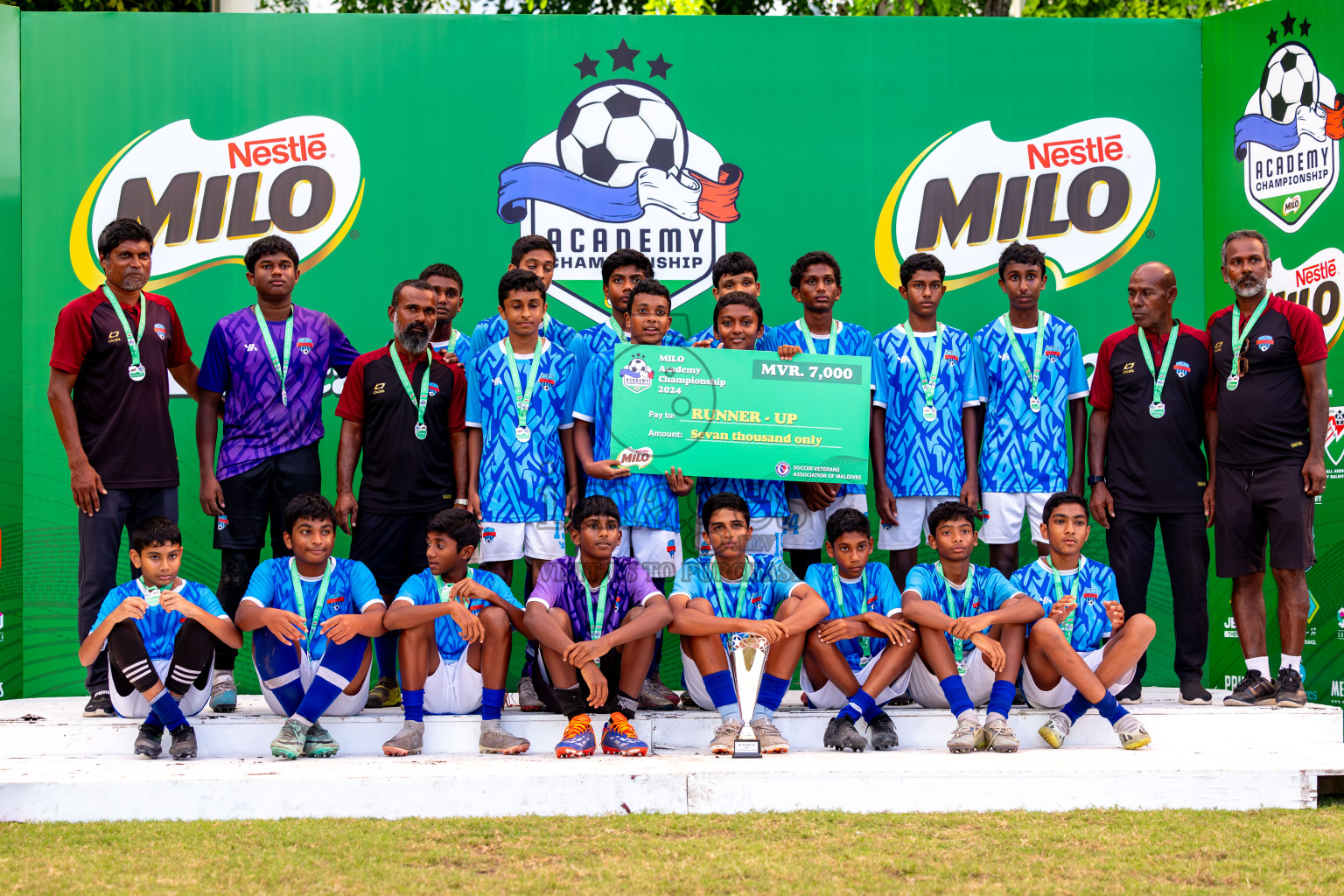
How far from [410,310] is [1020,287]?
2929mm

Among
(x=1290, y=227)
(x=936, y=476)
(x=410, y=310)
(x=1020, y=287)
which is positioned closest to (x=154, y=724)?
(x=410, y=310)

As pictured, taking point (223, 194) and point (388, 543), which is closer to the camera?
point (388, 543)

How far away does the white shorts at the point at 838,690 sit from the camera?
515cm

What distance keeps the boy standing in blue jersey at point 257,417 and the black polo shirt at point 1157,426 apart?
12.7 feet

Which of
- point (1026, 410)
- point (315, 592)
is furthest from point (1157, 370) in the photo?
point (315, 592)

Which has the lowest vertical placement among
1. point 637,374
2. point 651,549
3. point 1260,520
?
point 651,549

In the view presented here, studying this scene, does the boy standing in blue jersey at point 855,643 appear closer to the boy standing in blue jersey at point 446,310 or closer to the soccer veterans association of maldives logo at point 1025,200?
the boy standing in blue jersey at point 446,310

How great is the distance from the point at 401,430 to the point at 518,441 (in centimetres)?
53

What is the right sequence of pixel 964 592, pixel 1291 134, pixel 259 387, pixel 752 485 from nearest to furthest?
pixel 964 592 → pixel 259 387 → pixel 752 485 → pixel 1291 134

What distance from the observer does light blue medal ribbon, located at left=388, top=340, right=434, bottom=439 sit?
17.7ft

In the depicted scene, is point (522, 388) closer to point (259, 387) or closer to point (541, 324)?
point (541, 324)

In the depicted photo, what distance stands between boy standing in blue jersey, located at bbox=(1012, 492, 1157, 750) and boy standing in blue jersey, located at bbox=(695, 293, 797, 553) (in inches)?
43.4

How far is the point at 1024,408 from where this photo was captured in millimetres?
5789

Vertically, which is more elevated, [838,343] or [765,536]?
[838,343]
